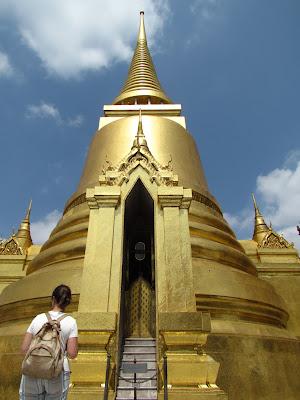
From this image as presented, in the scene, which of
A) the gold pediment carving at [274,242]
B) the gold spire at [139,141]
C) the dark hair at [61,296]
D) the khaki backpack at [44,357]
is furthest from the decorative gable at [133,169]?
the gold pediment carving at [274,242]

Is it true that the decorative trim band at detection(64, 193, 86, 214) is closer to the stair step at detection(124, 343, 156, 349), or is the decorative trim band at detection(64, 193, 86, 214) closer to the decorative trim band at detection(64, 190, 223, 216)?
the decorative trim band at detection(64, 190, 223, 216)

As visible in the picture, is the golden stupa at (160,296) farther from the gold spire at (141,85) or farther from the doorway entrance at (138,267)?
the gold spire at (141,85)

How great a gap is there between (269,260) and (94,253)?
300 inches

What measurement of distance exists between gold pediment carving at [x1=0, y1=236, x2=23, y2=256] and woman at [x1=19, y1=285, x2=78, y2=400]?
31.0 ft

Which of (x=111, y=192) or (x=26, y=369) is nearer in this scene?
(x=26, y=369)

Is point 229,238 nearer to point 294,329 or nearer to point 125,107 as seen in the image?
point 294,329

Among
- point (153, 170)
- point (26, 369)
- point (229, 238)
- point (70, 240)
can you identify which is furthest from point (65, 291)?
point (229, 238)

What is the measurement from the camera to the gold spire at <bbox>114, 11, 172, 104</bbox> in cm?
1394

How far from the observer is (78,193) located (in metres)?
8.94

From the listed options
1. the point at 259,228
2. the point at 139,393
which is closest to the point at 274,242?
the point at 259,228

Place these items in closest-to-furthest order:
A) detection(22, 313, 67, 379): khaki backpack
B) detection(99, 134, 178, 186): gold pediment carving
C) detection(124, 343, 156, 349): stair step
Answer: detection(22, 313, 67, 379): khaki backpack < detection(124, 343, 156, 349): stair step < detection(99, 134, 178, 186): gold pediment carving

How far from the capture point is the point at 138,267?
6.81 metres

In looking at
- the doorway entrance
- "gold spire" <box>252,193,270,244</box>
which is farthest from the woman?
"gold spire" <box>252,193,270,244</box>

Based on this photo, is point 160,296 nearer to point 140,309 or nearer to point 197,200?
point 140,309
